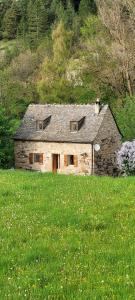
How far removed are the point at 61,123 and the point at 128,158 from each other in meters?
8.99

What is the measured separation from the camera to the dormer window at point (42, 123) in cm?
5400

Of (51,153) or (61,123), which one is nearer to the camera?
(51,153)

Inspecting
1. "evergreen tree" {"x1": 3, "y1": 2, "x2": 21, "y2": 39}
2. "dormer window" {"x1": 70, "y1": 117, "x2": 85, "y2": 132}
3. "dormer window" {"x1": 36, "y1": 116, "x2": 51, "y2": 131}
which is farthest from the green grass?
"evergreen tree" {"x1": 3, "y1": 2, "x2": 21, "y2": 39}

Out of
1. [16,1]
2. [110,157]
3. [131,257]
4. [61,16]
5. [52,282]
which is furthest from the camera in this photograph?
[16,1]

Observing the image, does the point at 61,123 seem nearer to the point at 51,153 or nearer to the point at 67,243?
the point at 51,153

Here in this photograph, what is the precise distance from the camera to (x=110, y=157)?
5325 centimetres

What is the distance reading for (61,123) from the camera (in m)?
53.5

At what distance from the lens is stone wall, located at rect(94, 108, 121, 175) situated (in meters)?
51.3

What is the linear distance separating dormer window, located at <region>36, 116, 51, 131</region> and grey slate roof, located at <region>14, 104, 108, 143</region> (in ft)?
1.02

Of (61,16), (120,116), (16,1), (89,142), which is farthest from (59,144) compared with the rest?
(16,1)

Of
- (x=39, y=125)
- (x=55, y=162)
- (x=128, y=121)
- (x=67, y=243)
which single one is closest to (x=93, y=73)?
(x=128, y=121)

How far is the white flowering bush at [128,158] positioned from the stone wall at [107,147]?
10.6ft

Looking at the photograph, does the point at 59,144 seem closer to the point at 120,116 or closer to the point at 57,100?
the point at 120,116

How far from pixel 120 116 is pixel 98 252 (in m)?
44.7
